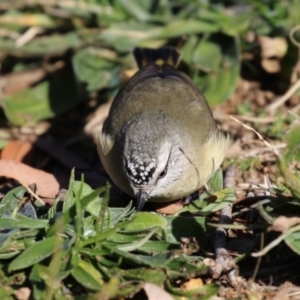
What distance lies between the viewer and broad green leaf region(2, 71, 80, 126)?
7.63 metres

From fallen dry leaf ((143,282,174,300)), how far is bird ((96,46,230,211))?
3.47ft

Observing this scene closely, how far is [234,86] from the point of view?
23.8ft

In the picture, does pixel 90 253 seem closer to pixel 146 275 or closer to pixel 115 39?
pixel 146 275

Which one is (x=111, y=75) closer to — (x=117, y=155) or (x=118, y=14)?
(x=118, y=14)

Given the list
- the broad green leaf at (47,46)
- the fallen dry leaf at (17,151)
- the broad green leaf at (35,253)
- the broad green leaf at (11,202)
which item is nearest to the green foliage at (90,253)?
the broad green leaf at (35,253)

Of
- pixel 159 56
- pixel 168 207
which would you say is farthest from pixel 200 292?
pixel 159 56

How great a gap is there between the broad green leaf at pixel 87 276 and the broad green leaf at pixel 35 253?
19 centimetres

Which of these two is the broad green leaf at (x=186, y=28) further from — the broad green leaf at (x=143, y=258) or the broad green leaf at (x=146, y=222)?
the broad green leaf at (x=143, y=258)

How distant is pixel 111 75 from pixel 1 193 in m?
2.29

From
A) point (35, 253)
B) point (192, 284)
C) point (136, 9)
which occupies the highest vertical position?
point (136, 9)

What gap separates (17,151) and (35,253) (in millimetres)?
3183

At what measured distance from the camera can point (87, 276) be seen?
3943 millimetres

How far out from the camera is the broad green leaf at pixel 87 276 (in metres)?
3.89

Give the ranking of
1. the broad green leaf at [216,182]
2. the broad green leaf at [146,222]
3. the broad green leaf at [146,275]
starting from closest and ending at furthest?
1. the broad green leaf at [146,275]
2. the broad green leaf at [146,222]
3. the broad green leaf at [216,182]
